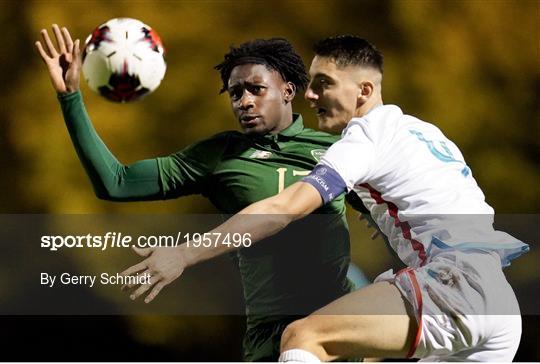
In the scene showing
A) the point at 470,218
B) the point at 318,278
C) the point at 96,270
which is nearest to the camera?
the point at 470,218

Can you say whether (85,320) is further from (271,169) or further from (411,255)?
(411,255)

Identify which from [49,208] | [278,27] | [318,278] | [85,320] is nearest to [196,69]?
[278,27]

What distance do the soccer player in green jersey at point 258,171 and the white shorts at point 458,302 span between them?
1.16 metres

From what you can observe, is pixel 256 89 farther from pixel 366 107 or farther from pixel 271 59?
pixel 366 107

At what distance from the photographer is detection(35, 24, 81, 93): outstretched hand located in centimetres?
542

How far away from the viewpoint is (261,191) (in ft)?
18.3

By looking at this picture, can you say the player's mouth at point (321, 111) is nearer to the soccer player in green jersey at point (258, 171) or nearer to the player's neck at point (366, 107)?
the player's neck at point (366, 107)

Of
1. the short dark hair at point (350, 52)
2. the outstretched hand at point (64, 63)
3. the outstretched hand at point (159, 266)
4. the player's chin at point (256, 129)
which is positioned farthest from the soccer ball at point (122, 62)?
the outstretched hand at point (159, 266)

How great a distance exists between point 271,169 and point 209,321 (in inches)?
81.1

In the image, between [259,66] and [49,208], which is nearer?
[259,66]

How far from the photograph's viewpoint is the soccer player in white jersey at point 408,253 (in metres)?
4.18

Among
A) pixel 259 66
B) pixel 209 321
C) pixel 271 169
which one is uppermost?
pixel 259 66

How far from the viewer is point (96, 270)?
286 inches

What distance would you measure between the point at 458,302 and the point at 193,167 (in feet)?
6.23
